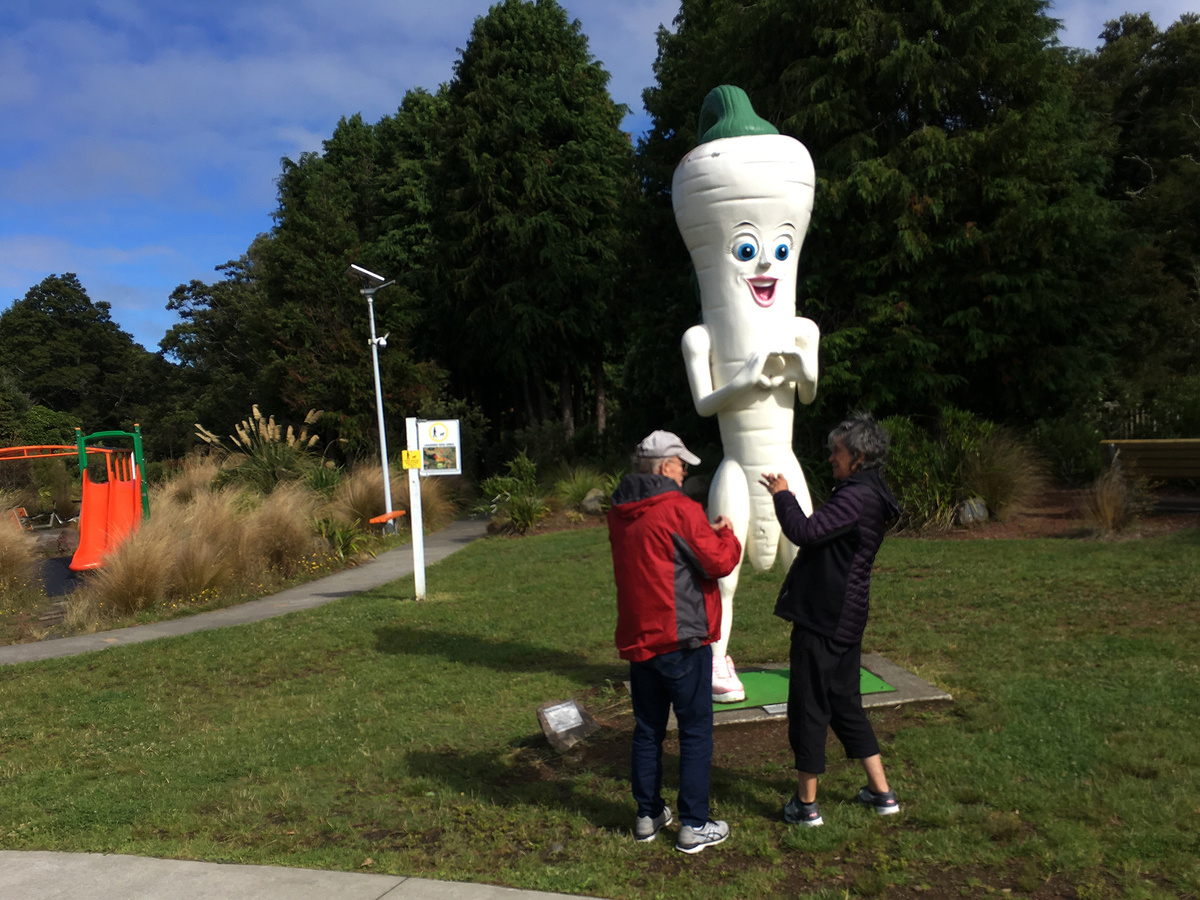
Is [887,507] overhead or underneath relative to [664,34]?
underneath

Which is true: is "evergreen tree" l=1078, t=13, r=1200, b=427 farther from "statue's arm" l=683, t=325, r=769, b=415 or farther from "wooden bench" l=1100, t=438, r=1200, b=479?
"statue's arm" l=683, t=325, r=769, b=415

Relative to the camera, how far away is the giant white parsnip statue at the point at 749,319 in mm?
5375

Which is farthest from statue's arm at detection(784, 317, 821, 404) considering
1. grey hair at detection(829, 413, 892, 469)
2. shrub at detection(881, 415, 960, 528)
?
shrub at detection(881, 415, 960, 528)

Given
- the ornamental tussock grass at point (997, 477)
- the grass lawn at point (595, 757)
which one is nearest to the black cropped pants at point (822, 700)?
the grass lawn at point (595, 757)

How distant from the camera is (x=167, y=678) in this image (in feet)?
23.8

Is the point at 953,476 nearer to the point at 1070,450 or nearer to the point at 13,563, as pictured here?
the point at 1070,450

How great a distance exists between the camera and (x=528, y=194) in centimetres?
2400

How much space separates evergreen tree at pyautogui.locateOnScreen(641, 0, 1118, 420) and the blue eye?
8.90 meters

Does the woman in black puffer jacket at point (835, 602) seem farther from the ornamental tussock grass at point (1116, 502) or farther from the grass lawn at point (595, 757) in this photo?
the ornamental tussock grass at point (1116, 502)

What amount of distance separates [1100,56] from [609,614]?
2760 cm

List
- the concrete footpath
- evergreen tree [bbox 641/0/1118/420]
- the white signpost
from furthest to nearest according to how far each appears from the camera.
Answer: evergreen tree [bbox 641/0/1118/420]
the white signpost
the concrete footpath

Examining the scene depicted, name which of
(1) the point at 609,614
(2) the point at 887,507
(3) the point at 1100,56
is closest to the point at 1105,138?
(3) the point at 1100,56

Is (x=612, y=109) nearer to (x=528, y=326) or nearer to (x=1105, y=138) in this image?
(x=528, y=326)

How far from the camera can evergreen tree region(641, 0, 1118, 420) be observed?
1359cm
